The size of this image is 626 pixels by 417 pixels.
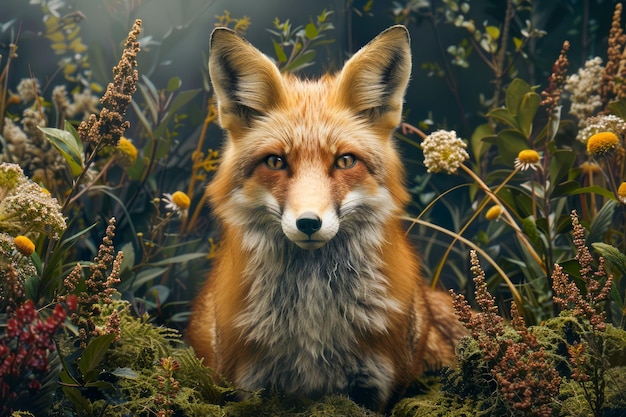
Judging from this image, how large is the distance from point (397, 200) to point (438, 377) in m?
0.61

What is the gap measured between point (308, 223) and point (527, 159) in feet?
3.15

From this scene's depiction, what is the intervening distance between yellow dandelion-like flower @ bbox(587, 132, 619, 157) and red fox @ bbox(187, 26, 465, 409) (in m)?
0.67

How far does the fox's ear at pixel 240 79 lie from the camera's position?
193cm

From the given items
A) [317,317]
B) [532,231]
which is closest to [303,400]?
[317,317]

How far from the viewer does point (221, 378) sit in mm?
2021

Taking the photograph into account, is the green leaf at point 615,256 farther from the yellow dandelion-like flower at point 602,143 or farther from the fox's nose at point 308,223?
the fox's nose at point 308,223

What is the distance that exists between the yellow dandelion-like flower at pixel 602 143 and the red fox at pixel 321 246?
26.2 inches

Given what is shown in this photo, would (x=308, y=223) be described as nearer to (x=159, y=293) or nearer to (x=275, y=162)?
(x=275, y=162)

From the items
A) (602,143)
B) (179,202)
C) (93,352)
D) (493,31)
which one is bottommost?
(93,352)

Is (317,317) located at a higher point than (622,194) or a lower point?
lower

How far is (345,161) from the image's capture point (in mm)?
1887

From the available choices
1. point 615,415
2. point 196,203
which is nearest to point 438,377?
point 615,415

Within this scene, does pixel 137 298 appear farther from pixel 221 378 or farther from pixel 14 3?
pixel 14 3

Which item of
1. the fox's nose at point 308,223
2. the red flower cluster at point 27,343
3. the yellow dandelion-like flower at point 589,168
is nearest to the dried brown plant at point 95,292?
the red flower cluster at point 27,343
